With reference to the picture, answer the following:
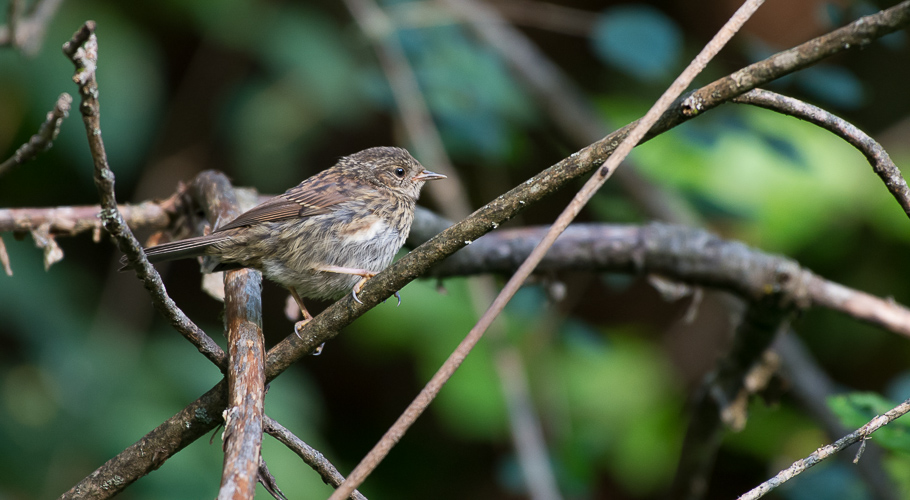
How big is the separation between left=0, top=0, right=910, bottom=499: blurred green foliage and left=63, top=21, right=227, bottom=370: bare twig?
7.21 ft

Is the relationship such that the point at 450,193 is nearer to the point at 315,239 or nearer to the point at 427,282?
the point at 427,282

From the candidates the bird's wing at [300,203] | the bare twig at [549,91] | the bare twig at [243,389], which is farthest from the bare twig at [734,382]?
the bare twig at [243,389]

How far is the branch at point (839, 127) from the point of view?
1.74 m

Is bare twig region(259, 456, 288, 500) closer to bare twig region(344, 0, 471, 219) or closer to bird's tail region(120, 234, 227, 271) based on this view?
bird's tail region(120, 234, 227, 271)

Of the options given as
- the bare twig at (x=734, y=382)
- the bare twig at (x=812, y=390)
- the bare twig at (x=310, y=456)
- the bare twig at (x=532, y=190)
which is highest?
the bare twig at (x=812, y=390)

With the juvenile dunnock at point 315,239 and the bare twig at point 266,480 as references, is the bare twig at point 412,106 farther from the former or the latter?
the bare twig at point 266,480

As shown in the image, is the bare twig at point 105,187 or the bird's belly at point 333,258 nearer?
the bare twig at point 105,187

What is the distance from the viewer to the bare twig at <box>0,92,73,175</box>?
4.63 feet

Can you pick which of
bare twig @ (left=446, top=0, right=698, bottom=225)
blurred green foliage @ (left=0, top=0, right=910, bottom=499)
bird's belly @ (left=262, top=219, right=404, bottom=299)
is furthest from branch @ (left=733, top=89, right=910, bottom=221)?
bare twig @ (left=446, top=0, right=698, bottom=225)

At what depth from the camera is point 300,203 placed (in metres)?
3.50

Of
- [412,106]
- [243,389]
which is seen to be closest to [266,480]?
[243,389]

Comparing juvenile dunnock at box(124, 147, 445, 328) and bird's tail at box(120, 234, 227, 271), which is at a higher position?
juvenile dunnock at box(124, 147, 445, 328)

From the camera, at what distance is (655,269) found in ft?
11.8

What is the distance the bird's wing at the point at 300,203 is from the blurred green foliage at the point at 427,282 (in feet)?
2.89
